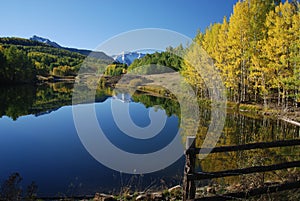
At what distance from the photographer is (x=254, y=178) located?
7543mm

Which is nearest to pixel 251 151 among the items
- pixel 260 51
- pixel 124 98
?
pixel 260 51

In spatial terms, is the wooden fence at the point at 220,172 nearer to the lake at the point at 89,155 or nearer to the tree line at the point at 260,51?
the lake at the point at 89,155

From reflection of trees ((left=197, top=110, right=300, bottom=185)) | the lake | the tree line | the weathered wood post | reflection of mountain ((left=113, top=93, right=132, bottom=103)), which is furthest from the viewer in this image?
reflection of mountain ((left=113, top=93, right=132, bottom=103))

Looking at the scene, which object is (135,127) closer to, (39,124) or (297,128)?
(39,124)

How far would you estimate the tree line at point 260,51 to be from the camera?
25.0 meters

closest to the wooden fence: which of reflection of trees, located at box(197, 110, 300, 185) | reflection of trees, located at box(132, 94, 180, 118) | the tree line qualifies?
reflection of trees, located at box(197, 110, 300, 185)

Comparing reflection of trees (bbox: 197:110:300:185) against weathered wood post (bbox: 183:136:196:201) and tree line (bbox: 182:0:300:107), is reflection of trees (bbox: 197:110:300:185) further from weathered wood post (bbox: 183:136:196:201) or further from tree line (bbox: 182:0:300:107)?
tree line (bbox: 182:0:300:107)

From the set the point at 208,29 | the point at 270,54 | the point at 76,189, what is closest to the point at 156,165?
the point at 76,189

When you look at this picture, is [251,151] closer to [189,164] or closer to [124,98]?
[189,164]

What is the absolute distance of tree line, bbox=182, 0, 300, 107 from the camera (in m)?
25.0

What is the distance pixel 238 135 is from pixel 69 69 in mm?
127727

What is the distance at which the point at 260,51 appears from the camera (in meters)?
29.1

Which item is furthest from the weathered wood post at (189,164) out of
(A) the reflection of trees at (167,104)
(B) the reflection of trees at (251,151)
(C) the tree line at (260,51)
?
(A) the reflection of trees at (167,104)

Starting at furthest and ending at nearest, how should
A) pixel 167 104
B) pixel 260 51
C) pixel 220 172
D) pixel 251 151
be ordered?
1. pixel 167 104
2. pixel 260 51
3. pixel 251 151
4. pixel 220 172
